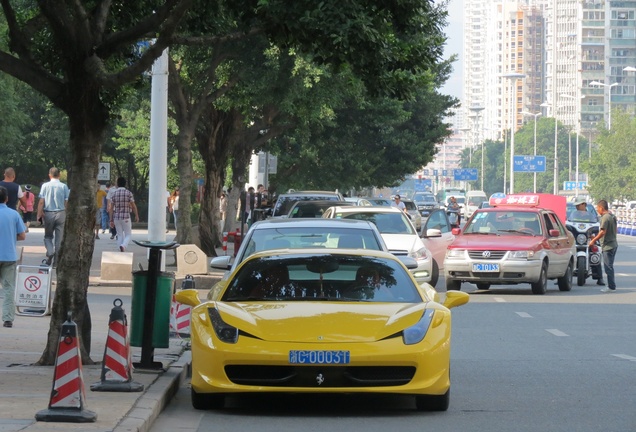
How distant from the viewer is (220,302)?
35.6ft

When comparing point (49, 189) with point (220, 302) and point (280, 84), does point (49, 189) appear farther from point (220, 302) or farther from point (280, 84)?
point (220, 302)

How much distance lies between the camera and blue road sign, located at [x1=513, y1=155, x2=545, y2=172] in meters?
122

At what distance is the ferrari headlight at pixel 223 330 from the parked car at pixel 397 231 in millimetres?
14802

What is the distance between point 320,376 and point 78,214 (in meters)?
3.61

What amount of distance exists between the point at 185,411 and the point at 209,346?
2.31 ft

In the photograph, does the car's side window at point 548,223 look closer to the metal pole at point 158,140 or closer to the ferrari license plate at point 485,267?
the ferrari license plate at point 485,267

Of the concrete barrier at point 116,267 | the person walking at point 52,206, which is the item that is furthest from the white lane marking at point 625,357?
the person walking at point 52,206

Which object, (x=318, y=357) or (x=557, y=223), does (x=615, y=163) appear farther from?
(x=318, y=357)

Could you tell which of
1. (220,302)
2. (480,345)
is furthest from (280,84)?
(220,302)

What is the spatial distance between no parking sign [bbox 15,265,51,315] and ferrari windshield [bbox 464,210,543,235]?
443 inches

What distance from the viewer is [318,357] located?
10.1 m

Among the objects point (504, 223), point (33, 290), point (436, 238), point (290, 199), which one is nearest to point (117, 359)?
point (33, 290)

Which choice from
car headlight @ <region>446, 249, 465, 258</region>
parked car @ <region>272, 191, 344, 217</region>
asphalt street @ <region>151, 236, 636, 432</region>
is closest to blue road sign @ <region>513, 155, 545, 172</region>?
parked car @ <region>272, 191, 344, 217</region>

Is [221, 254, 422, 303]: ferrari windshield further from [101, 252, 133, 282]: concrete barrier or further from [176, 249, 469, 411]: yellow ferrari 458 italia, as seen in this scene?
[101, 252, 133, 282]: concrete barrier
